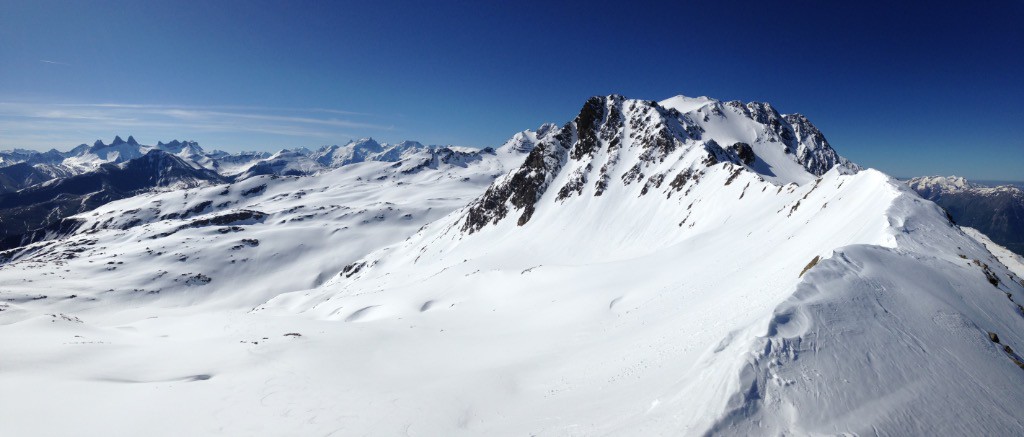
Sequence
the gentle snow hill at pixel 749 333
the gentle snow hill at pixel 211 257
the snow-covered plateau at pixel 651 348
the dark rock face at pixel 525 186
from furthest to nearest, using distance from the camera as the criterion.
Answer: the gentle snow hill at pixel 211 257 < the dark rock face at pixel 525 186 < the snow-covered plateau at pixel 651 348 < the gentle snow hill at pixel 749 333

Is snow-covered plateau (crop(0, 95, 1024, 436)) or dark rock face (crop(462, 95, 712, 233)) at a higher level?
dark rock face (crop(462, 95, 712, 233))

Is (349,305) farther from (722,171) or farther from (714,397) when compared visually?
(722,171)

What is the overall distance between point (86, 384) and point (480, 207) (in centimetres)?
8982

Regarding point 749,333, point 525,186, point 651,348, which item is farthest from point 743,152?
point 749,333

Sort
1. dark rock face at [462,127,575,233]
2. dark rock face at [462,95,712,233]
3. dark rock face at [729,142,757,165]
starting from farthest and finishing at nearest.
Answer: dark rock face at [729,142,757,165] < dark rock face at [462,127,575,233] < dark rock face at [462,95,712,233]

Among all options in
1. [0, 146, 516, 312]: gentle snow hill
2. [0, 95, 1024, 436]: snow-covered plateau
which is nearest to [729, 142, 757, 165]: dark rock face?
[0, 95, 1024, 436]: snow-covered plateau

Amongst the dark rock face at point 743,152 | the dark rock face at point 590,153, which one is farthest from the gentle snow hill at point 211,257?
the dark rock face at point 743,152

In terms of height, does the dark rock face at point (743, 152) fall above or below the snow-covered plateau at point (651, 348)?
above

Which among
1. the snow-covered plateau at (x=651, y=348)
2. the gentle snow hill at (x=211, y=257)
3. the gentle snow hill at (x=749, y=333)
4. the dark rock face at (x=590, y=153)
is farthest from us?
the gentle snow hill at (x=211, y=257)

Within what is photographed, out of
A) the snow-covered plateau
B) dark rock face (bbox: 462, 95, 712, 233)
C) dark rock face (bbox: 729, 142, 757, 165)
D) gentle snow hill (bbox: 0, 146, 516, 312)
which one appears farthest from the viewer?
dark rock face (bbox: 729, 142, 757, 165)

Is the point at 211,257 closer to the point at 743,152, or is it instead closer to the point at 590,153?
the point at 590,153

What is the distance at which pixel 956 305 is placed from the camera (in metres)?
14.1

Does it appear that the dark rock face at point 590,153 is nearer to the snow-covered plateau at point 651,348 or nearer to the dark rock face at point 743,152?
the dark rock face at point 743,152

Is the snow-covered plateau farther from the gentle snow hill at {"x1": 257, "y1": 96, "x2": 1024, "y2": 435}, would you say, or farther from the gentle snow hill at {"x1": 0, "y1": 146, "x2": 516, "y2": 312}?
the gentle snow hill at {"x1": 0, "y1": 146, "x2": 516, "y2": 312}
